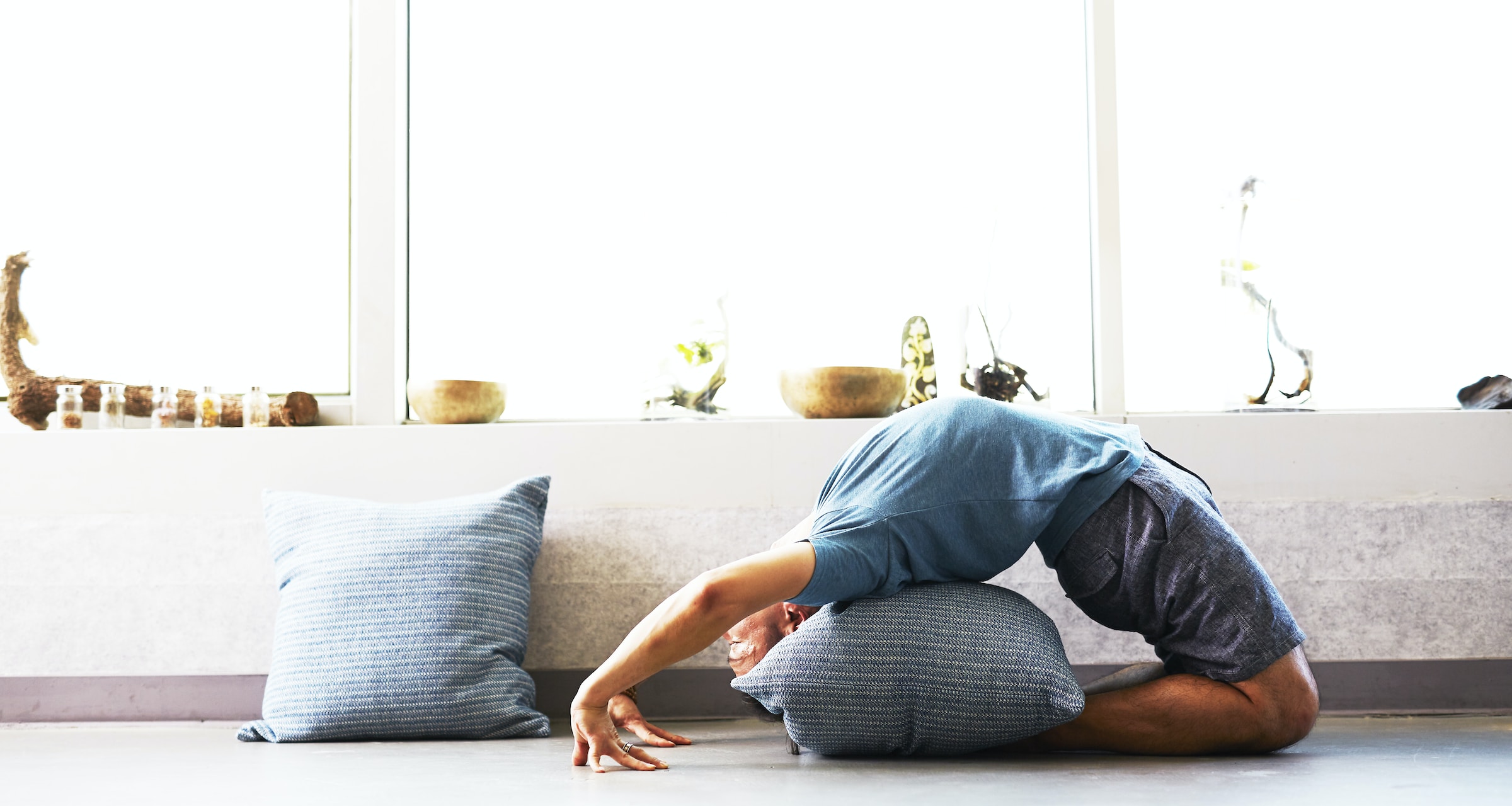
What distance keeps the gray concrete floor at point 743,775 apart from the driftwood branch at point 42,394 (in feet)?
2.90

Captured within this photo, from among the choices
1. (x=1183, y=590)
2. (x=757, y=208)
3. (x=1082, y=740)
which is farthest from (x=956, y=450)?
(x=757, y=208)

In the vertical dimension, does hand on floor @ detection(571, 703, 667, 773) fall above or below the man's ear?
below

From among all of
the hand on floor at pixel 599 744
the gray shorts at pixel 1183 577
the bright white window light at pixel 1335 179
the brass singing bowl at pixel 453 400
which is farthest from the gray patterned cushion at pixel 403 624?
the bright white window light at pixel 1335 179

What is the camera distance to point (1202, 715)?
6.15 ft

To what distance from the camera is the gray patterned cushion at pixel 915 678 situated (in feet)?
5.90

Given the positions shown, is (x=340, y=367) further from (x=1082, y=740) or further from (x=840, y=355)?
(x=1082, y=740)

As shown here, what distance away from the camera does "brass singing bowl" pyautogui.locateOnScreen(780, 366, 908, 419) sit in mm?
2721

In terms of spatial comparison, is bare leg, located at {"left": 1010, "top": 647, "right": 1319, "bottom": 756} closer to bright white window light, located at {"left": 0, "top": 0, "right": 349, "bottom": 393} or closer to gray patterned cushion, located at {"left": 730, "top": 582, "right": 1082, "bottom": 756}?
gray patterned cushion, located at {"left": 730, "top": 582, "right": 1082, "bottom": 756}

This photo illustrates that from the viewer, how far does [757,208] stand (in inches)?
122

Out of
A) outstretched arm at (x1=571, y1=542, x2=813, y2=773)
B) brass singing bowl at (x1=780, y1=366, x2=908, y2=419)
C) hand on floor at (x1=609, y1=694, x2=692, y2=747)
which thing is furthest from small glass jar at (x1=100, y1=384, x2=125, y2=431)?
outstretched arm at (x1=571, y1=542, x2=813, y2=773)

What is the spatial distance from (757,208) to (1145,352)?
1.14 metres

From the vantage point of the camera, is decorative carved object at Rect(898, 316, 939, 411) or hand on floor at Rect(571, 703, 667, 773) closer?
hand on floor at Rect(571, 703, 667, 773)

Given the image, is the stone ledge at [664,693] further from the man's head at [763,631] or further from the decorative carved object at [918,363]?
the decorative carved object at [918,363]

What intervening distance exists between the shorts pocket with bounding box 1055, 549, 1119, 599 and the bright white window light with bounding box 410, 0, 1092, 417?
1.13 metres
